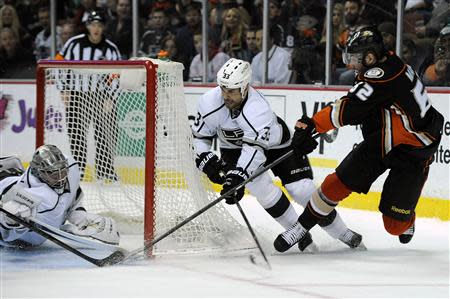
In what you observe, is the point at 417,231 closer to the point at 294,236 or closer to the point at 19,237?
the point at 294,236

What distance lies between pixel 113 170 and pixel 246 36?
5.83 ft

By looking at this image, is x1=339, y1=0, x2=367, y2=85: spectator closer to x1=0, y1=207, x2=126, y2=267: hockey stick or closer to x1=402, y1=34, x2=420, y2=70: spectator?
x1=402, y1=34, x2=420, y2=70: spectator

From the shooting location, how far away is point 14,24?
8.59 metres

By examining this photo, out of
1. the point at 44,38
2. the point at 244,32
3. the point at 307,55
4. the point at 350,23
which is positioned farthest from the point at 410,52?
the point at 44,38

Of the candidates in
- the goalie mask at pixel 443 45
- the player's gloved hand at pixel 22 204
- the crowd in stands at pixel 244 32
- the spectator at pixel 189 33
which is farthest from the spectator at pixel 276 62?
the player's gloved hand at pixel 22 204

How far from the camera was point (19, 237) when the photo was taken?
513 cm

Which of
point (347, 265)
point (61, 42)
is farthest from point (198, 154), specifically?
point (61, 42)

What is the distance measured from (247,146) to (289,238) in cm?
47

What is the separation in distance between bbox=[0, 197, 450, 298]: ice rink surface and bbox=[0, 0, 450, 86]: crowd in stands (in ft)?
4.55

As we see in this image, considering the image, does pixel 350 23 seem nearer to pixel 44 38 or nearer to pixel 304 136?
pixel 304 136

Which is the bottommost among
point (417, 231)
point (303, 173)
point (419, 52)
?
point (417, 231)

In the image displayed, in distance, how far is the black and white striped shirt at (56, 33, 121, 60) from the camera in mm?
7625

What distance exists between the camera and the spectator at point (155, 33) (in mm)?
7816

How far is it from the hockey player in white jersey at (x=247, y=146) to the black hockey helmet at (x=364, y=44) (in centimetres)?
53
